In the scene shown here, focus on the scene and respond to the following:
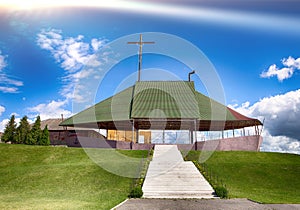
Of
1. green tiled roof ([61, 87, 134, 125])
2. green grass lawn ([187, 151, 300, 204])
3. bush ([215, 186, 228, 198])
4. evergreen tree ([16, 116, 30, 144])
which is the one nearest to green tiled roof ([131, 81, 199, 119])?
green tiled roof ([61, 87, 134, 125])

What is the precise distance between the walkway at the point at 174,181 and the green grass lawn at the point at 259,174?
2100mm

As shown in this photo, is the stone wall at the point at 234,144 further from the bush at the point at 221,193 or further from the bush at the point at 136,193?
the bush at the point at 136,193

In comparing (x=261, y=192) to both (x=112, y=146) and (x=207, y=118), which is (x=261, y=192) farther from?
(x=112, y=146)

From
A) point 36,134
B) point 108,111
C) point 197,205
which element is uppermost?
point 108,111


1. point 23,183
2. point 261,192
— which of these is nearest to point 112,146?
point 23,183

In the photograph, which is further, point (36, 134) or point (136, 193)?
point (36, 134)

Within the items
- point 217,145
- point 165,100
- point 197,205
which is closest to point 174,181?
point 197,205

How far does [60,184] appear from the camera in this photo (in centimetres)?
1997

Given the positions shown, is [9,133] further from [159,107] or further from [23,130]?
[159,107]

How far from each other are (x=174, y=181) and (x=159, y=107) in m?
16.7

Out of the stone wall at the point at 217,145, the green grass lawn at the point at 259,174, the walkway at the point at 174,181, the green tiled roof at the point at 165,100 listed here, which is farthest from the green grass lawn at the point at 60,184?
the green tiled roof at the point at 165,100

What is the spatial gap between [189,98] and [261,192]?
20284 millimetres

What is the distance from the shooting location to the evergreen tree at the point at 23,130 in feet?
153

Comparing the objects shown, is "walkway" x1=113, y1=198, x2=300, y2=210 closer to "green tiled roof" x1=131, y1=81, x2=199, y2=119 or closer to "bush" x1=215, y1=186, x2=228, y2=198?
"bush" x1=215, y1=186, x2=228, y2=198
